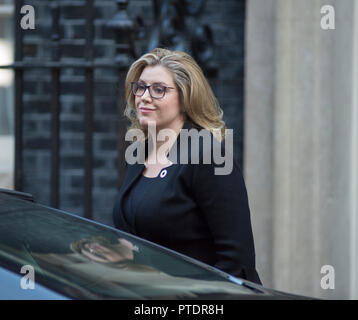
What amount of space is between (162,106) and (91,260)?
909 mm

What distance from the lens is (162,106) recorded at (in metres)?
2.83

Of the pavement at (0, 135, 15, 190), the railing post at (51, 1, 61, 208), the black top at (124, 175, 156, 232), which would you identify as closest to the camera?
the black top at (124, 175, 156, 232)

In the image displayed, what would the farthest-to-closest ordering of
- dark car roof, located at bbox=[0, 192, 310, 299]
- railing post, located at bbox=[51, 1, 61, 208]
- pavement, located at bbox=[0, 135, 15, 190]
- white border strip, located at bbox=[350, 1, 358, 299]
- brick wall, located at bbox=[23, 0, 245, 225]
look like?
1. pavement, located at bbox=[0, 135, 15, 190]
2. brick wall, located at bbox=[23, 0, 245, 225]
3. railing post, located at bbox=[51, 1, 61, 208]
4. white border strip, located at bbox=[350, 1, 358, 299]
5. dark car roof, located at bbox=[0, 192, 310, 299]

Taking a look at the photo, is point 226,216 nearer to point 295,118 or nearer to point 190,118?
point 190,118

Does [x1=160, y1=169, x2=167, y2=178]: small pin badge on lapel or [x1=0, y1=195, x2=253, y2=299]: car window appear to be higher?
[x1=160, y1=169, x2=167, y2=178]: small pin badge on lapel

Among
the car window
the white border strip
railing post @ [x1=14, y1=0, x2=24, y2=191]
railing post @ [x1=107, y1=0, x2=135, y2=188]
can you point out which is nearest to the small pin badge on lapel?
the car window

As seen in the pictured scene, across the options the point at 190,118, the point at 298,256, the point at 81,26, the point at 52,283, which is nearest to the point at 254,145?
the point at 298,256

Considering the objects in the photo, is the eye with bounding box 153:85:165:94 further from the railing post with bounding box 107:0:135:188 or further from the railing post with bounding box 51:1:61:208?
the railing post with bounding box 51:1:61:208

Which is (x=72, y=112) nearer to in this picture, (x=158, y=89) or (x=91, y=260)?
(x=158, y=89)

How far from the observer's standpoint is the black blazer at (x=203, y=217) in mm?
2617

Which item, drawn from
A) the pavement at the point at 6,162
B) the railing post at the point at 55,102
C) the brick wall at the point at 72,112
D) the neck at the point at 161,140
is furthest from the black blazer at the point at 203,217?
the pavement at the point at 6,162

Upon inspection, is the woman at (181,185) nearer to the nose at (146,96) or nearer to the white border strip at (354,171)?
Result: the nose at (146,96)

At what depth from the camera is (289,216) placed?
4.73 meters

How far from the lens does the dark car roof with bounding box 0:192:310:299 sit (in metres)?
1.85
